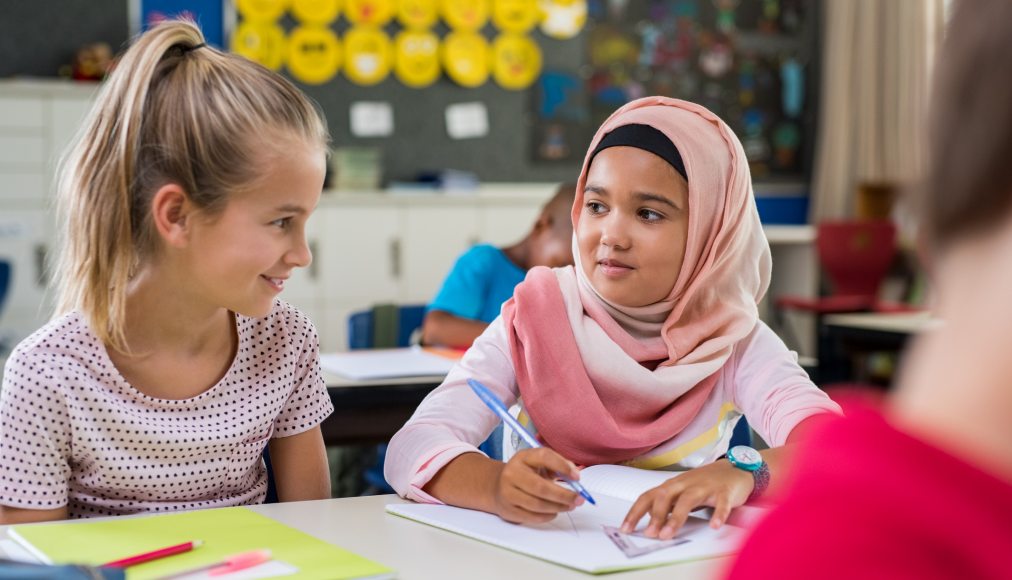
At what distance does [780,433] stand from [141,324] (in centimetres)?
75

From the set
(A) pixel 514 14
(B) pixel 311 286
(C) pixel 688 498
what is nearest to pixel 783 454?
(C) pixel 688 498

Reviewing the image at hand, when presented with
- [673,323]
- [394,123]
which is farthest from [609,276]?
[394,123]

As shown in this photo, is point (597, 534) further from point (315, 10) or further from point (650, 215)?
point (315, 10)

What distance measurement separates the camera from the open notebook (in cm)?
95

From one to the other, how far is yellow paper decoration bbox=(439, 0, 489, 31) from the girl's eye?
4583 millimetres

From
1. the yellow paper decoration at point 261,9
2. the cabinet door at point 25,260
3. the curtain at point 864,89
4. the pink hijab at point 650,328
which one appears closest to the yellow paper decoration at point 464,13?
the yellow paper decoration at point 261,9

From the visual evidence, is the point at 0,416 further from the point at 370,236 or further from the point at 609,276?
the point at 370,236

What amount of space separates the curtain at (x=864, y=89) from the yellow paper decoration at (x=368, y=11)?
264 centimetres

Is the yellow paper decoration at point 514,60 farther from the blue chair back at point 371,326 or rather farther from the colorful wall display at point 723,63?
the blue chair back at point 371,326

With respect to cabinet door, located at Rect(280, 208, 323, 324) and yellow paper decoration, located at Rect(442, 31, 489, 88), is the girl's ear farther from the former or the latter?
yellow paper decoration, located at Rect(442, 31, 489, 88)

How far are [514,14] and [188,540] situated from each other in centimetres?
523

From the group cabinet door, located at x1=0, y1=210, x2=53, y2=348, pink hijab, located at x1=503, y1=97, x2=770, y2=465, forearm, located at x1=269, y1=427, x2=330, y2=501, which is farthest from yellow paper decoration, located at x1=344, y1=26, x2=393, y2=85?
forearm, located at x1=269, y1=427, x2=330, y2=501

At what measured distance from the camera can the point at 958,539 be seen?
1.06ft

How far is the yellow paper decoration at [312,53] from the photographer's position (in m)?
5.60
